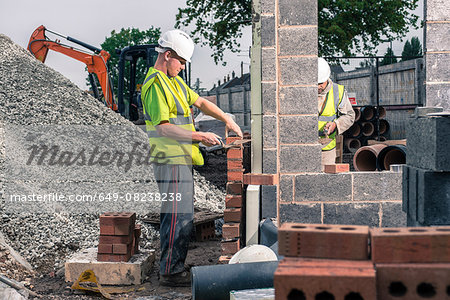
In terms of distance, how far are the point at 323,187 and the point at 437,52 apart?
4.83 ft

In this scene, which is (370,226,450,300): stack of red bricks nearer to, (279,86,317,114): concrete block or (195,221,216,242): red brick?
(279,86,317,114): concrete block

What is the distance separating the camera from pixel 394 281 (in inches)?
79.4

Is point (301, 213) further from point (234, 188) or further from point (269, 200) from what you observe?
point (234, 188)

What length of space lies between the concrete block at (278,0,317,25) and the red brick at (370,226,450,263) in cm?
289

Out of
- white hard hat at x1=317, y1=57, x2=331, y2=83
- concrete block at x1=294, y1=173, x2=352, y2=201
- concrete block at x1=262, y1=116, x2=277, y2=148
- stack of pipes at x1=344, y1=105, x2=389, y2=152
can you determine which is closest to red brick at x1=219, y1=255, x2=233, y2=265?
concrete block at x1=294, y1=173, x2=352, y2=201

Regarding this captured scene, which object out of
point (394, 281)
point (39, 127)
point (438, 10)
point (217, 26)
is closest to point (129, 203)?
point (39, 127)

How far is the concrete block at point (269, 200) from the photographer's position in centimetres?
465

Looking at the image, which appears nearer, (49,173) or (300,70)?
(300,70)

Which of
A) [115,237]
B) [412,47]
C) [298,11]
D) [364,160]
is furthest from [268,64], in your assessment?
[412,47]

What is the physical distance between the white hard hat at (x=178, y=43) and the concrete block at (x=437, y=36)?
6.48ft

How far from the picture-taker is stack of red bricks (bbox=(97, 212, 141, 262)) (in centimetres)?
502

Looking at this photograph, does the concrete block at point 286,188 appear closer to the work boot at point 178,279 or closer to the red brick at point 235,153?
the red brick at point 235,153

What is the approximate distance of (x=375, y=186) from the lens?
4680mm

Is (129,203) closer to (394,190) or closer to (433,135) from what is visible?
(394,190)
